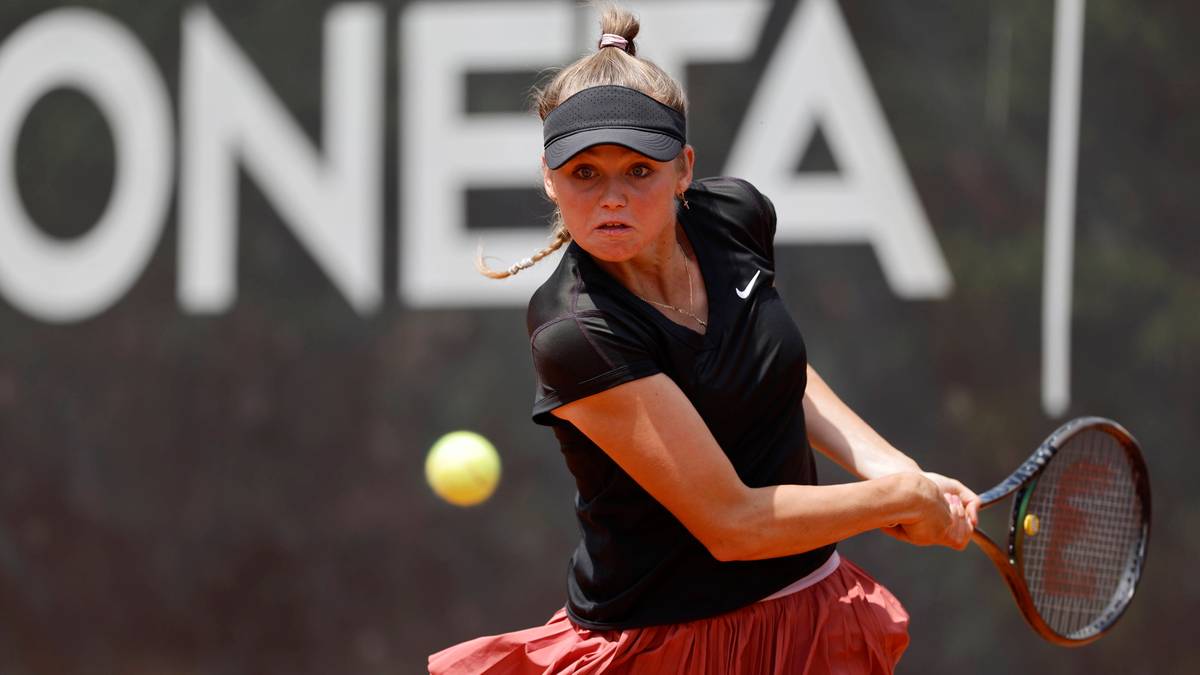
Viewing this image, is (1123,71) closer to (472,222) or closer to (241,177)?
(472,222)

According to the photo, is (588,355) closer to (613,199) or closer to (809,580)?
(613,199)

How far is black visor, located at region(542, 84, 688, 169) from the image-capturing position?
1.91m

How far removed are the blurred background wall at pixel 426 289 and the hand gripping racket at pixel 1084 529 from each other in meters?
0.88

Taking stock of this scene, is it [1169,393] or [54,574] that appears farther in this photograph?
[54,574]

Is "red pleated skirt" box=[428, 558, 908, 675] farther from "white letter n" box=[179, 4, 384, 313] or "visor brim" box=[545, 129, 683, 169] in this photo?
"white letter n" box=[179, 4, 384, 313]

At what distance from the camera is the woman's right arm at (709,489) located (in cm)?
192

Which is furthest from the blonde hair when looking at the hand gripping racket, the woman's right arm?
the hand gripping racket

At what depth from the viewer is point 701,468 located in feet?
6.35

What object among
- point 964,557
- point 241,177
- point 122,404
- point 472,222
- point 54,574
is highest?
point 241,177

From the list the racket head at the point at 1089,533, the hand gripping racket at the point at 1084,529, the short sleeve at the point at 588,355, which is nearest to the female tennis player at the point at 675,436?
the short sleeve at the point at 588,355

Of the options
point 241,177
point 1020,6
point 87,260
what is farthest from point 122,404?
point 1020,6

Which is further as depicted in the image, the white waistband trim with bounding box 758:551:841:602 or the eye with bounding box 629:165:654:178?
the white waistband trim with bounding box 758:551:841:602

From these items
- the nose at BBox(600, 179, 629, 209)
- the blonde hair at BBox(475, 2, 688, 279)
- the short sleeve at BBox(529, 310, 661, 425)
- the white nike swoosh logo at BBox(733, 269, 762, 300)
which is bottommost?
the short sleeve at BBox(529, 310, 661, 425)

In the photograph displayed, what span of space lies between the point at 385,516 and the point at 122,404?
0.93 m
